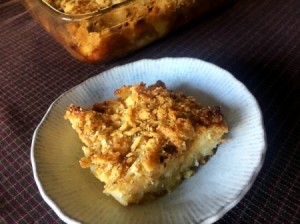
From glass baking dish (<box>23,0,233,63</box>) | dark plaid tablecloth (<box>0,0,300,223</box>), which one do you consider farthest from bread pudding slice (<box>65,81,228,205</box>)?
glass baking dish (<box>23,0,233,63</box>)

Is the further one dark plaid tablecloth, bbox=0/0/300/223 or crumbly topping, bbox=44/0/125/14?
crumbly topping, bbox=44/0/125/14

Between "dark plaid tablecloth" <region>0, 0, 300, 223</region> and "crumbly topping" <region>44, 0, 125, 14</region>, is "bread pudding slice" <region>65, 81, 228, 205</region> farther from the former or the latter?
"crumbly topping" <region>44, 0, 125, 14</region>

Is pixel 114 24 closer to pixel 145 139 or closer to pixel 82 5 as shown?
pixel 82 5

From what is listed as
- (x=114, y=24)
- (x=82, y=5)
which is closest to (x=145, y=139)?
(x=114, y=24)

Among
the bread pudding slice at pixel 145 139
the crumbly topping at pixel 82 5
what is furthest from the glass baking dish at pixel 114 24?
the bread pudding slice at pixel 145 139

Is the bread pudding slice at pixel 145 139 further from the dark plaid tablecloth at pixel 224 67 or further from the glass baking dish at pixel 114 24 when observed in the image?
the glass baking dish at pixel 114 24

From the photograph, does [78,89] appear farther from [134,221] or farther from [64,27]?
[134,221]
